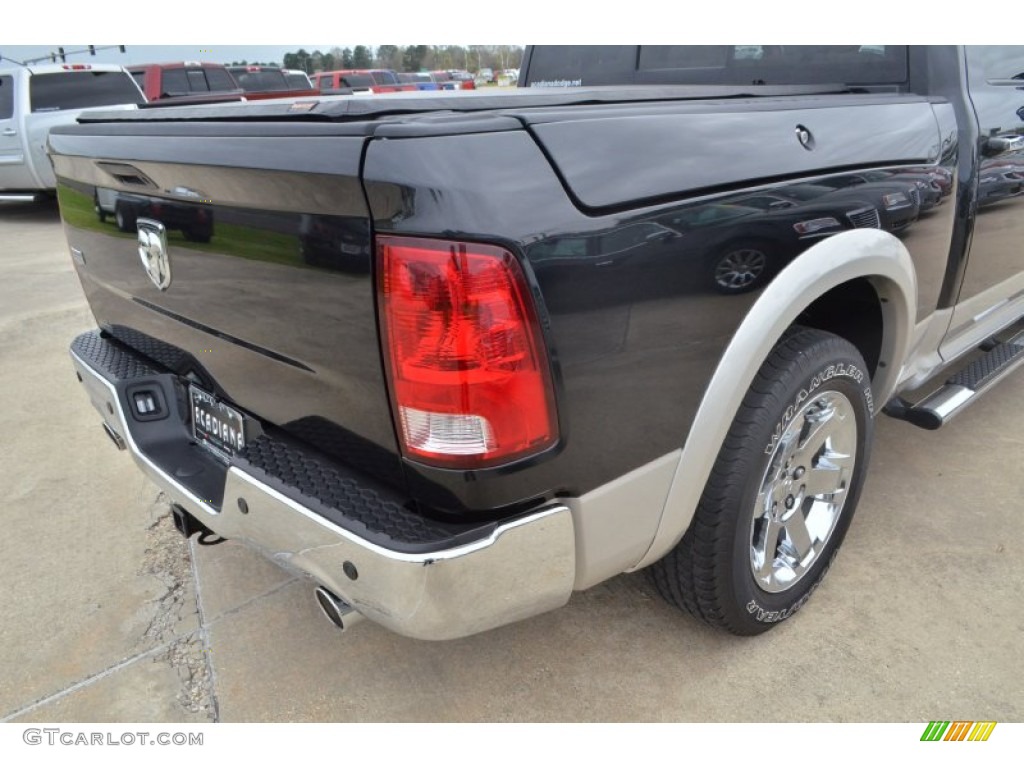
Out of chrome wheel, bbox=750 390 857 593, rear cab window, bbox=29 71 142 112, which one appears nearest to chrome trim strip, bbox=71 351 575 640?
chrome wheel, bbox=750 390 857 593

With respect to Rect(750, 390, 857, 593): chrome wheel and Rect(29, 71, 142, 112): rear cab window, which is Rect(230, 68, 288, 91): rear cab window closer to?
Rect(29, 71, 142, 112): rear cab window

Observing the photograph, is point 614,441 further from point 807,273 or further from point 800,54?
point 800,54

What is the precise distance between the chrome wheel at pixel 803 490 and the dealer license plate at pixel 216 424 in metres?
1.34

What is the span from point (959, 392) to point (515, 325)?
2232mm

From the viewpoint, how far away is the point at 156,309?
2.14 metres

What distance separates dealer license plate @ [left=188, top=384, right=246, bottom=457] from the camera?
6.48 feet

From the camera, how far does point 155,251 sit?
1975 mm

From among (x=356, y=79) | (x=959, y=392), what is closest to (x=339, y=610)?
(x=959, y=392)

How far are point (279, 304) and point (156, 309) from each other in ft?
2.17

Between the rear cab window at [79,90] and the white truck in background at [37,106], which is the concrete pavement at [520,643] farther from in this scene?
the rear cab window at [79,90]

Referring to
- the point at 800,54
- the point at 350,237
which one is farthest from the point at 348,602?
the point at 800,54

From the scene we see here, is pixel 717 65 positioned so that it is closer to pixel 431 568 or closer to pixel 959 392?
pixel 959 392

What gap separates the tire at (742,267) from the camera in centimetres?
173
